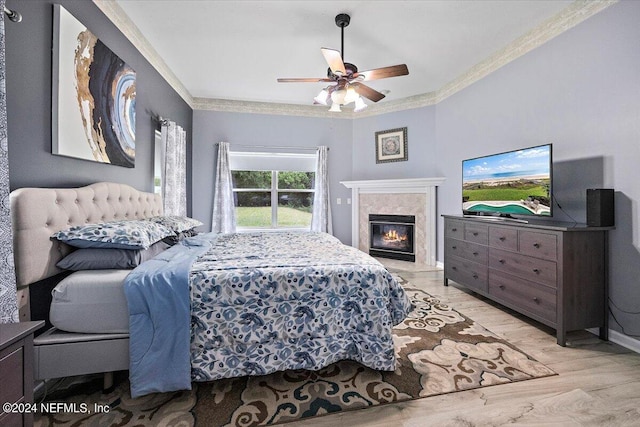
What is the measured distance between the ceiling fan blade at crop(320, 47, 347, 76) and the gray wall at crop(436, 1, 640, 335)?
2074 mm

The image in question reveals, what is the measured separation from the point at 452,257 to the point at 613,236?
1.48 metres

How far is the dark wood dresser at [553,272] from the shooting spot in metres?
2.13

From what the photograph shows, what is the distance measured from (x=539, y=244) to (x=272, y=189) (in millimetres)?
4069

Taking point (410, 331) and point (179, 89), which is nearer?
point (410, 331)

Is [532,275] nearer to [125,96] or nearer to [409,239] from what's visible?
[409,239]

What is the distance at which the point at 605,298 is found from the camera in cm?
221

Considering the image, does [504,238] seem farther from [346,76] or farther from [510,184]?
[346,76]

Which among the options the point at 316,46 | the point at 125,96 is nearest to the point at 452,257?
the point at 316,46

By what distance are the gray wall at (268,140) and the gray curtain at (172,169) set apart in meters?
0.95

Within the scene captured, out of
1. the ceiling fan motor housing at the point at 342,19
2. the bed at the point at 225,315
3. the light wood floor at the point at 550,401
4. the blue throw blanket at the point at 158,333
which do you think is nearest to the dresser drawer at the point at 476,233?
the light wood floor at the point at 550,401

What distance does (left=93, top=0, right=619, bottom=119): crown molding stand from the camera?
244 centimetres

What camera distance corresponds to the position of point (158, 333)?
1512 mm

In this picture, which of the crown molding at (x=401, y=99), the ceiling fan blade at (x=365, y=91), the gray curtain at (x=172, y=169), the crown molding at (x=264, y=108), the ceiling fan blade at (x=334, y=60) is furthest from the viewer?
the crown molding at (x=264, y=108)

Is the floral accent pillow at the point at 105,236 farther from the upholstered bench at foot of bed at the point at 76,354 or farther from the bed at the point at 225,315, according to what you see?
the upholstered bench at foot of bed at the point at 76,354
